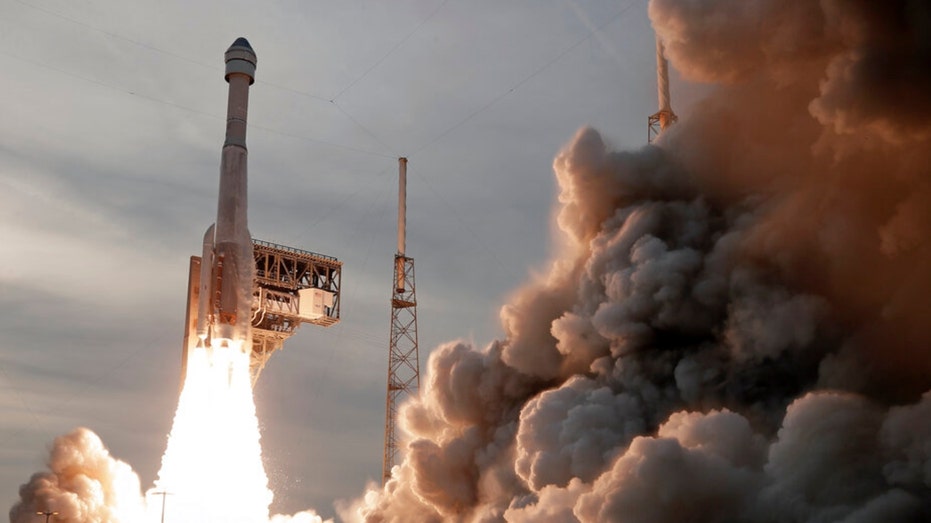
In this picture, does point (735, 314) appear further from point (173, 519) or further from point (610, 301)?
point (173, 519)

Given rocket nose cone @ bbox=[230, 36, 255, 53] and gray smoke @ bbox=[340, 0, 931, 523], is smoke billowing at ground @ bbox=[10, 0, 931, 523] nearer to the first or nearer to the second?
gray smoke @ bbox=[340, 0, 931, 523]

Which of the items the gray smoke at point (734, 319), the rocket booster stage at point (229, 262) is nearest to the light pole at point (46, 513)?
the rocket booster stage at point (229, 262)

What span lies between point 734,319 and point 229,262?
74.0 feet

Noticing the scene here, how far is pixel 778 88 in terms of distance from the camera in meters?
34.2

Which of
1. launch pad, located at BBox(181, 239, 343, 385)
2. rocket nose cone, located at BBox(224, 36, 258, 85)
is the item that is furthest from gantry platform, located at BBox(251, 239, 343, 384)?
rocket nose cone, located at BBox(224, 36, 258, 85)

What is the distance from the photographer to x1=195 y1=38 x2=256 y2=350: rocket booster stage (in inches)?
1848

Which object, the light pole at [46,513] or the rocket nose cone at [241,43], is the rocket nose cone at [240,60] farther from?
the light pole at [46,513]

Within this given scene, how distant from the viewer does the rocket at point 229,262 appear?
46.9 meters

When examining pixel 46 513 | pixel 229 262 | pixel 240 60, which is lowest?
pixel 46 513

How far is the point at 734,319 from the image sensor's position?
33.3 m

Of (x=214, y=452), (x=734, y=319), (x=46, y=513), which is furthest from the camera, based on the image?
(x=46, y=513)

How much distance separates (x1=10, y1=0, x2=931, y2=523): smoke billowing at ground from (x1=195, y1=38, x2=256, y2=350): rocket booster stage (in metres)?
10.5

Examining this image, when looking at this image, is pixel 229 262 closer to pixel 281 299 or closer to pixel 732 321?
pixel 281 299

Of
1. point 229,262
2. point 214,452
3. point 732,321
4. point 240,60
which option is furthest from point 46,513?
point 732,321
